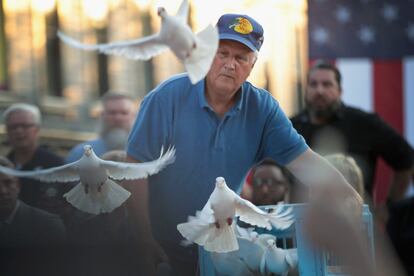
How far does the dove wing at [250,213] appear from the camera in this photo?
4.83 m

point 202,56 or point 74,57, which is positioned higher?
point 202,56

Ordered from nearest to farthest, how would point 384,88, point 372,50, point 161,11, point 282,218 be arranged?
point 161,11
point 282,218
point 372,50
point 384,88

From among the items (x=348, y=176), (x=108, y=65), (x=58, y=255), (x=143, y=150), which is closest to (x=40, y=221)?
(x=58, y=255)

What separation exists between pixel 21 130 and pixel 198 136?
7.05ft

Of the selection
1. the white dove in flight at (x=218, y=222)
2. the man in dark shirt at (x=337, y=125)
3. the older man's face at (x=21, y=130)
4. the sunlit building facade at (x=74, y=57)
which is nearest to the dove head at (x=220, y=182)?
the white dove in flight at (x=218, y=222)

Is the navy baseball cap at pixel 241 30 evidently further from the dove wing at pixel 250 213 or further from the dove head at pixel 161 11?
the dove wing at pixel 250 213

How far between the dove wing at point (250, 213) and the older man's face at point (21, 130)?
221 centimetres

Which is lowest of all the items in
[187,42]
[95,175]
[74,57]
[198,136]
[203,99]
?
[74,57]

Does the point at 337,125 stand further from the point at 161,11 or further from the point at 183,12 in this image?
the point at 161,11

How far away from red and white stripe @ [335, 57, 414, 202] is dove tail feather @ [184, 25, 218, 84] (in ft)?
21.6

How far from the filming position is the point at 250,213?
4.88m

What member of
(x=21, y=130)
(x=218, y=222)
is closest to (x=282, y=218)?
(x=218, y=222)

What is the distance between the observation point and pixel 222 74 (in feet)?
16.1

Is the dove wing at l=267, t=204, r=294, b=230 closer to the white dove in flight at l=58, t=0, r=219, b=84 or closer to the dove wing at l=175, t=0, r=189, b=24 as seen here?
the white dove in flight at l=58, t=0, r=219, b=84
